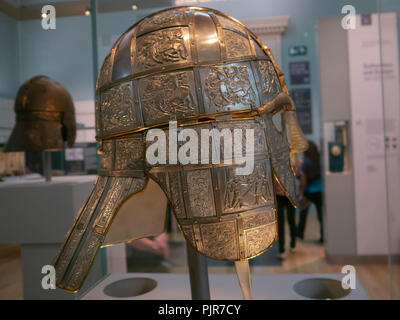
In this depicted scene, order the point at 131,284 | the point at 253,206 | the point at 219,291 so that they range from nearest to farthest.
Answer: the point at 253,206, the point at 219,291, the point at 131,284

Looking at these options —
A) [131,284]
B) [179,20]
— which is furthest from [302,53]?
[131,284]

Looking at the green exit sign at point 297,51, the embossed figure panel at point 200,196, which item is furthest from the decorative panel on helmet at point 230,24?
the green exit sign at point 297,51

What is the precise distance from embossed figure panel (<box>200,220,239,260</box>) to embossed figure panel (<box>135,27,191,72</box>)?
19.9 inches

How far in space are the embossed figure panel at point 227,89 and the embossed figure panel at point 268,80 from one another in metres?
0.06

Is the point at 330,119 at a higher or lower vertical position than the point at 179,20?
lower

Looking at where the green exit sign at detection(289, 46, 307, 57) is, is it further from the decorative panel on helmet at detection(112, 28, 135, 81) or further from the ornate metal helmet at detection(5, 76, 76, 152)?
the ornate metal helmet at detection(5, 76, 76, 152)

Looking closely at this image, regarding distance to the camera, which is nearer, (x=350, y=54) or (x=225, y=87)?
(x=225, y=87)

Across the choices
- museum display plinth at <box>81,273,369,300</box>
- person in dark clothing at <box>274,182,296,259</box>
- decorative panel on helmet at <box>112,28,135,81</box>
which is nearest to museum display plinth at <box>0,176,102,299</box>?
museum display plinth at <box>81,273,369,300</box>

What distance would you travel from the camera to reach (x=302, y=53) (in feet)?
6.96

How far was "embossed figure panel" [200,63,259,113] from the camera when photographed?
3.43 feet

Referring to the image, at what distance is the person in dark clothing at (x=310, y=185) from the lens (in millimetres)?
2410

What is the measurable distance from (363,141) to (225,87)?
1770 mm

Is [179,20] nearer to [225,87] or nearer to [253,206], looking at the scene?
[225,87]

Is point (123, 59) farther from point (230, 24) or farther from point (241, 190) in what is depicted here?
point (241, 190)
